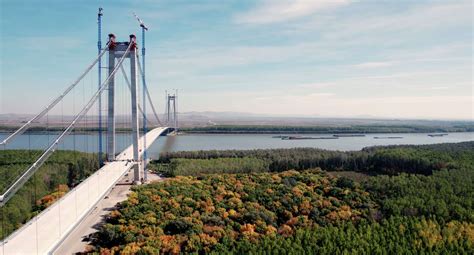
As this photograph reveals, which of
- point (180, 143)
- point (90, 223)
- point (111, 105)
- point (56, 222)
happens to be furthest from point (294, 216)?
point (180, 143)

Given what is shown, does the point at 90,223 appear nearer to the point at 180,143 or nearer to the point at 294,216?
the point at 294,216

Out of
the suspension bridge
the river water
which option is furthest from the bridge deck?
the river water

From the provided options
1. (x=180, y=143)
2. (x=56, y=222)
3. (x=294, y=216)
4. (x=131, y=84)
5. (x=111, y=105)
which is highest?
(x=131, y=84)

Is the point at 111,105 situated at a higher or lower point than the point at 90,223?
higher

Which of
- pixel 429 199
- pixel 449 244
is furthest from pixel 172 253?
pixel 429 199

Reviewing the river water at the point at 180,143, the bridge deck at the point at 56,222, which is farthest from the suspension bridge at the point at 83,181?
the river water at the point at 180,143

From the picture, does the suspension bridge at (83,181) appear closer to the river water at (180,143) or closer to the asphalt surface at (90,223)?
the asphalt surface at (90,223)
